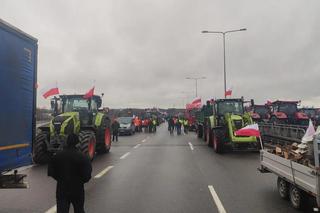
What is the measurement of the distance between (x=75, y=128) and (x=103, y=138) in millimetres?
2808

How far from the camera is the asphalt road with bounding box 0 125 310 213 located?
8117mm

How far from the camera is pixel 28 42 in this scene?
762 cm

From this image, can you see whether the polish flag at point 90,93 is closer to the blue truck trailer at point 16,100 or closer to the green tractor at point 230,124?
the green tractor at point 230,124

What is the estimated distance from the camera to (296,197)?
789cm

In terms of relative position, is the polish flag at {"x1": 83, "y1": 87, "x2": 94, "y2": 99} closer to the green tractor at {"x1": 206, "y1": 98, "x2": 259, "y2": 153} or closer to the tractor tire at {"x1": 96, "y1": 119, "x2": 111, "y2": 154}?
the tractor tire at {"x1": 96, "y1": 119, "x2": 111, "y2": 154}

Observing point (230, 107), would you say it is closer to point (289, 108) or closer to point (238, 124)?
point (238, 124)

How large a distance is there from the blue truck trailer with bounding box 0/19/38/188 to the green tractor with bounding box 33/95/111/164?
6987mm

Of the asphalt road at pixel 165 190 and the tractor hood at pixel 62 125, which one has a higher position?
the tractor hood at pixel 62 125

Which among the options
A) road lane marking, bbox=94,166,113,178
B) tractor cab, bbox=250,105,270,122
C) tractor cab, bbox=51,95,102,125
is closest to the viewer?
road lane marking, bbox=94,166,113,178

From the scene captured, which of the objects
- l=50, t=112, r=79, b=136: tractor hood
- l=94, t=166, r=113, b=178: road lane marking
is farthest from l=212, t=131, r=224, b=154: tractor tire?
l=50, t=112, r=79, b=136: tractor hood

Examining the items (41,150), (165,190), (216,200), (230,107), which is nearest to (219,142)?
(230,107)

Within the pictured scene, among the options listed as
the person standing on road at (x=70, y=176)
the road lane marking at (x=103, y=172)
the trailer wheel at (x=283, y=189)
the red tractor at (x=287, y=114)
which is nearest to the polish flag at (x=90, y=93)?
the road lane marking at (x=103, y=172)

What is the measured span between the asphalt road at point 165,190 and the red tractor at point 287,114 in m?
14.1

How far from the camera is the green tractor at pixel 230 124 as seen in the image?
18.8 metres
